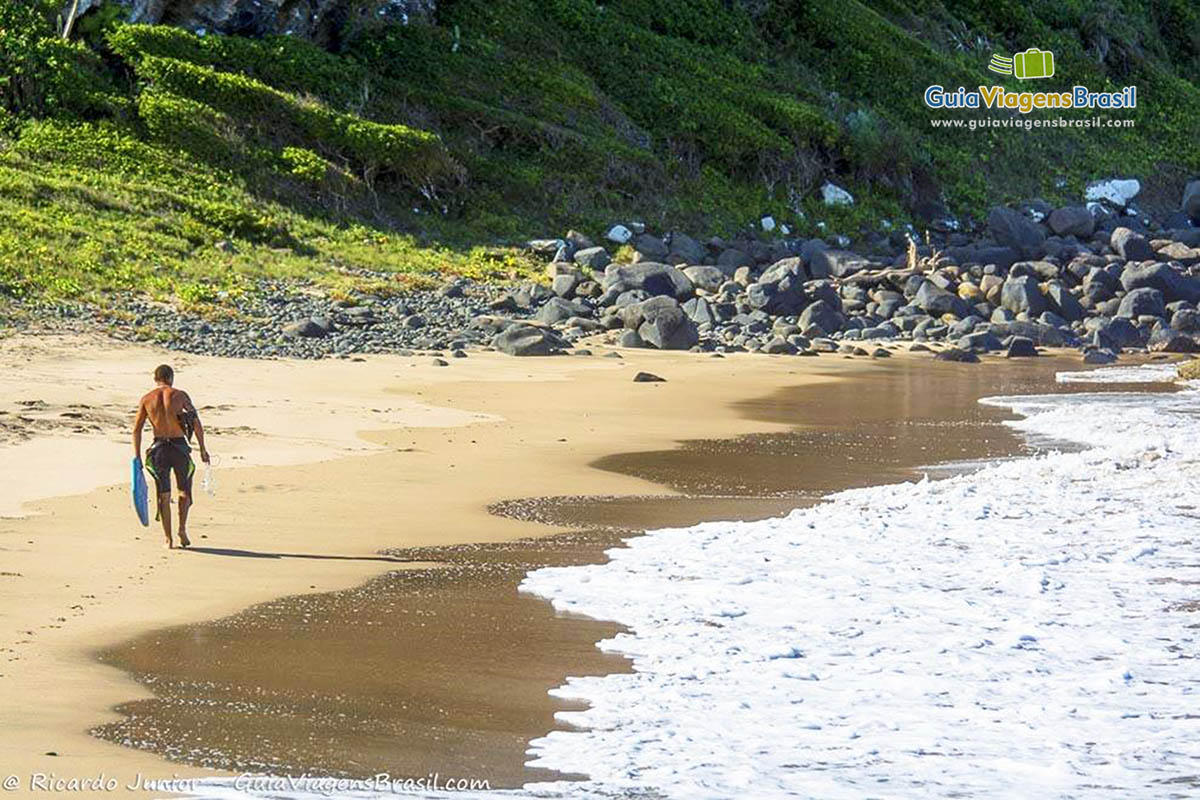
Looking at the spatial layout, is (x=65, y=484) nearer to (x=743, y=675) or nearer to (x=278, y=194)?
(x=743, y=675)

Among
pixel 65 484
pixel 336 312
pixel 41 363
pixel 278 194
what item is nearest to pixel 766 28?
pixel 278 194

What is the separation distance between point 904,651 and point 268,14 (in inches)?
1239

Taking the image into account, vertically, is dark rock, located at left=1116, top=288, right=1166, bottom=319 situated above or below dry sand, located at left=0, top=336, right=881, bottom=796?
above

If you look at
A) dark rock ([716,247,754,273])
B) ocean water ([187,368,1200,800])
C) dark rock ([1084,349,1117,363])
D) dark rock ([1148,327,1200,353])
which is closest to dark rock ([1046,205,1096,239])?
dark rock ([716,247,754,273])

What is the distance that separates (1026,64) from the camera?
5622 centimetres

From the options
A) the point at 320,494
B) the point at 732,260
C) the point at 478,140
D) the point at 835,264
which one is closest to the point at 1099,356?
the point at 835,264

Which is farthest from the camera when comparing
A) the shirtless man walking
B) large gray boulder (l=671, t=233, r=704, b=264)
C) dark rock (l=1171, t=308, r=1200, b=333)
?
large gray boulder (l=671, t=233, r=704, b=264)

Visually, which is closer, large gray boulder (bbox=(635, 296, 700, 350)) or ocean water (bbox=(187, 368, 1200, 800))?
ocean water (bbox=(187, 368, 1200, 800))

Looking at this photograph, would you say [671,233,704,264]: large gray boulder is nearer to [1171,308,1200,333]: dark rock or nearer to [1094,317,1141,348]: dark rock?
[1094,317,1141,348]: dark rock

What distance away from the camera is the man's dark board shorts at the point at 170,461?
11184mm

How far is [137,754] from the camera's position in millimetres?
6668

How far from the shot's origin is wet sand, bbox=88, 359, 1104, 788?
6910 mm

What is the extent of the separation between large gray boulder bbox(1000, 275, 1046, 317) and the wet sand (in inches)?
707

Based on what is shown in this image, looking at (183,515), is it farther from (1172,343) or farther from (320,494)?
(1172,343)
